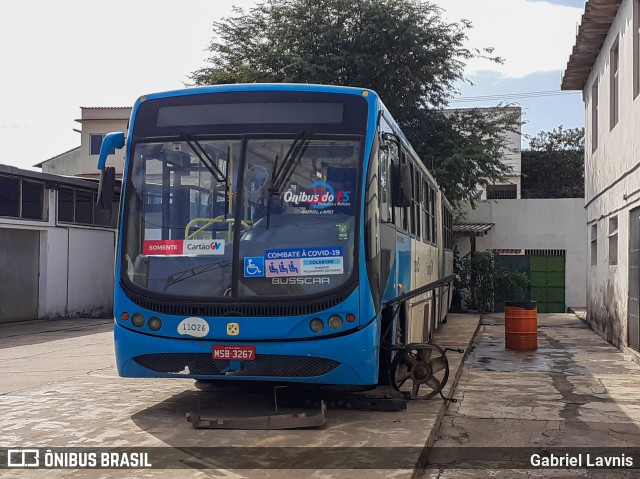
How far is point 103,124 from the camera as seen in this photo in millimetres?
41000

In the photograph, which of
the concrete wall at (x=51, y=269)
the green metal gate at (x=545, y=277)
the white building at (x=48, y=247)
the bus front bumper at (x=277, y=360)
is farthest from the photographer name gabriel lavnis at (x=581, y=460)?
the green metal gate at (x=545, y=277)

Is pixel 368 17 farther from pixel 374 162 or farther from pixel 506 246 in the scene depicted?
pixel 374 162

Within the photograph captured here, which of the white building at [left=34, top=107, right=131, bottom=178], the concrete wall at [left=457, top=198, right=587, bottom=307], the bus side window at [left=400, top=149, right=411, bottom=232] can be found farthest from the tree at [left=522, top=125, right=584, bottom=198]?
the bus side window at [left=400, top=149, right=411, bottom=232]

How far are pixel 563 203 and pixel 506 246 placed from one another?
2423mm

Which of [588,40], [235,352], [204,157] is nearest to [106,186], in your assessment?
[204,157]

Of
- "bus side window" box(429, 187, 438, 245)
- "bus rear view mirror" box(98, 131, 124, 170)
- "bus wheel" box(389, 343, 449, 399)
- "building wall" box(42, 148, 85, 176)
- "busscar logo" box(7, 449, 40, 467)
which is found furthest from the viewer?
"building wall" box(42, 148, 85, 176)

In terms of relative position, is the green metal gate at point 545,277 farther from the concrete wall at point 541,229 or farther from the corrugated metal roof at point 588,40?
the corrugated metal roof at point 588,40

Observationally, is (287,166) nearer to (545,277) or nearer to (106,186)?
(106,186)

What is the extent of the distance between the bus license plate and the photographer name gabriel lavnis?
2.54 metres

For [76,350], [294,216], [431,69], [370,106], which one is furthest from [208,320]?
[431,69]

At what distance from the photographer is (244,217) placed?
722 centimetres

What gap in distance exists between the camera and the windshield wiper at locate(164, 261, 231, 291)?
7.18 meters

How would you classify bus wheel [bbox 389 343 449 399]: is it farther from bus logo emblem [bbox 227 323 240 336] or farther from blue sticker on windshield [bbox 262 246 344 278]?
bus logo emblem [bbox 227 323 240 336]

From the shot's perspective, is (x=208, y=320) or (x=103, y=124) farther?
(x=103, y=124)
